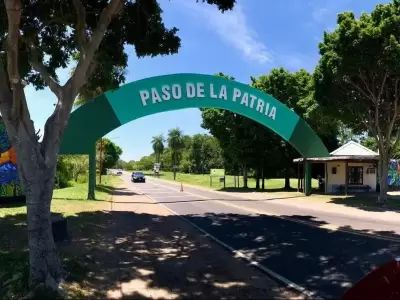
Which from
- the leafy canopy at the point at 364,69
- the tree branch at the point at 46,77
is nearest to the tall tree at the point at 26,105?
the tree branch at the point at 46,77

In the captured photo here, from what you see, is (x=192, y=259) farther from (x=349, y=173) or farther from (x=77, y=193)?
(x=349, y=173)

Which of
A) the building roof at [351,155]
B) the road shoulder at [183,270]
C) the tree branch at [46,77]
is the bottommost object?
the road shoulder at [183,270]

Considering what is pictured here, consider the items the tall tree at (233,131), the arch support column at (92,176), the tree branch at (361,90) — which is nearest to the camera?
the tree branch at (361,90)

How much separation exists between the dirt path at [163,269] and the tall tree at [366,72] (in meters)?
12.4

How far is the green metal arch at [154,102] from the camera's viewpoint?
75.7ft

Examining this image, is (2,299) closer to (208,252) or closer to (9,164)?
(208,252)

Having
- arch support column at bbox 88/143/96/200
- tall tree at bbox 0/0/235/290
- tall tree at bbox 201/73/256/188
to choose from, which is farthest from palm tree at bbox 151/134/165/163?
tall tree at bbox 0/0/235/290

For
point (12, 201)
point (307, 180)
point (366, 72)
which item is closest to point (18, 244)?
point (12, 201)

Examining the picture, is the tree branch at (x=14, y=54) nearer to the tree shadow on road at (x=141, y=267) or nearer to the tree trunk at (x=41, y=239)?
the tree trunk at (x=41, y=239)

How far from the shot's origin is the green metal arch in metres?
23.1

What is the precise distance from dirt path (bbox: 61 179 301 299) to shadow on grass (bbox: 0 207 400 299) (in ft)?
0.05

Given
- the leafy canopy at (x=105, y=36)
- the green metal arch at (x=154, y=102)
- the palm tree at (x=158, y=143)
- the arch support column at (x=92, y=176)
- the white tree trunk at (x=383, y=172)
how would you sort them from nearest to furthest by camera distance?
the leafy canopy at (x=105, y=36) < the white tree trunk at (x=383, y=172) < the green metal arch at (x=154, y=102) < the arch support column at (x=92, y=176) < the palm tree at (x=158, y=143)

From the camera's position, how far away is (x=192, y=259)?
30.4ft

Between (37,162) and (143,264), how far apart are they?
10.2 ft
